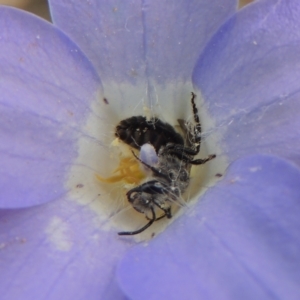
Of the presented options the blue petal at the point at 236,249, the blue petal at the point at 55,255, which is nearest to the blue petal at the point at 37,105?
the blue petal at the point at 55,255

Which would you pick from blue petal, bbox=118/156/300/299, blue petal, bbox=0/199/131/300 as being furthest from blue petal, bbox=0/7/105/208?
blue petal, bbox=118/156/300/299

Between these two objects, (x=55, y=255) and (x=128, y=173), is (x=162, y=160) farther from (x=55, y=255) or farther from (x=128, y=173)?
(x=55, y=255)

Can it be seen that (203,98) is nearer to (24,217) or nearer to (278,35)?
(278,35)

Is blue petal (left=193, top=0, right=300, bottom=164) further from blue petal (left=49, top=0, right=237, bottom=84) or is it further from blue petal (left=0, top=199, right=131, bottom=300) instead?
blue petal (left=0, top=199, right=131, bottom=300)

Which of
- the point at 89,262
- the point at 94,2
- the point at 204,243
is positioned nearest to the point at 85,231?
the point at 89,262

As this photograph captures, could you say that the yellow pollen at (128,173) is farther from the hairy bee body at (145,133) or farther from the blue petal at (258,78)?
the blue petal at (258,78)

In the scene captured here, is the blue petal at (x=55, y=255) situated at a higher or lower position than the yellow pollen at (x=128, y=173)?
lower

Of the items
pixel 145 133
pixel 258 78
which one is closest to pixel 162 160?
pixel 145 133
